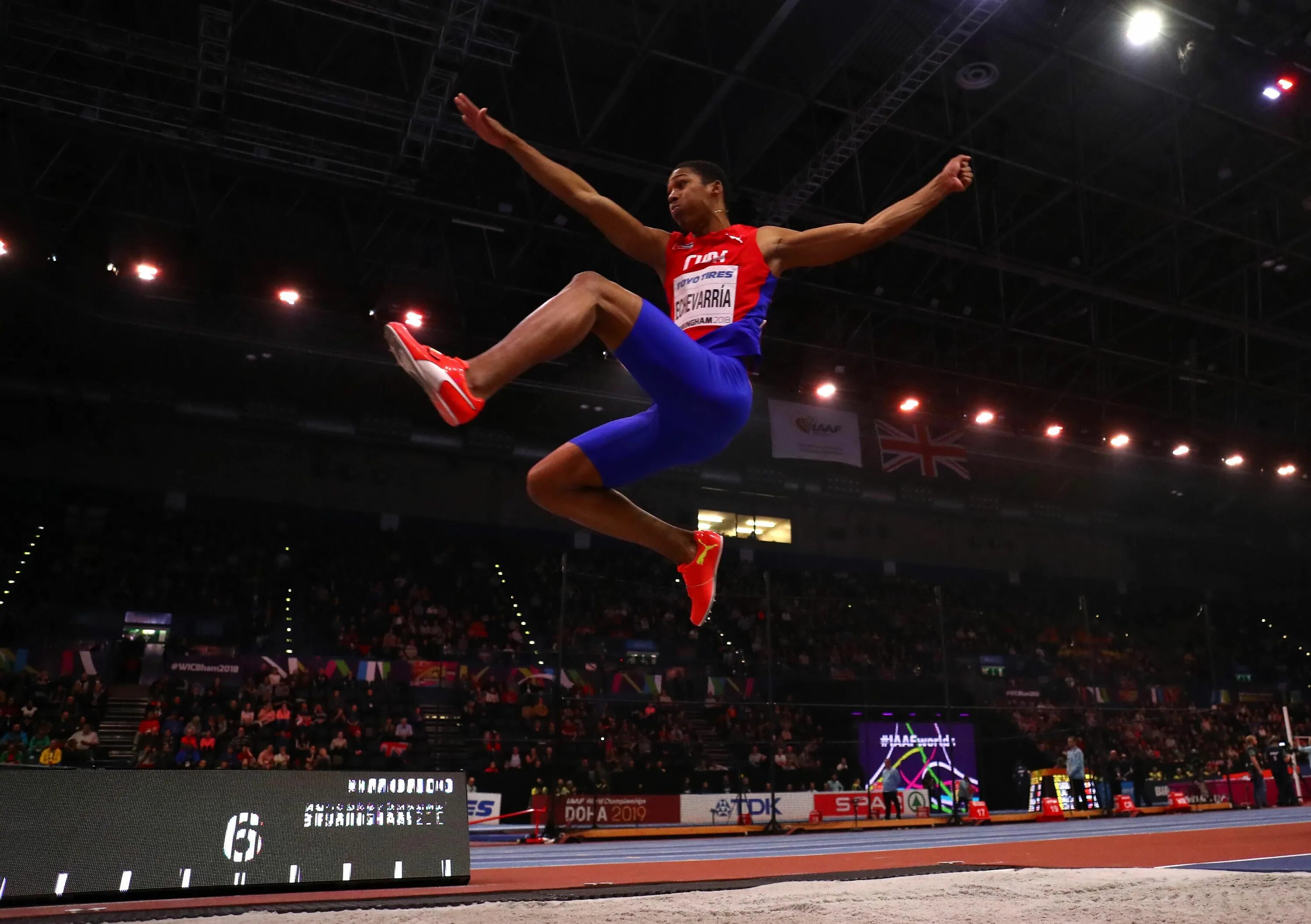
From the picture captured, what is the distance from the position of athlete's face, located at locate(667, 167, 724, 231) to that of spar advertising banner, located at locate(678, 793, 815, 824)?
1124 centimetres

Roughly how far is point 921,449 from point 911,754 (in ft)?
18.2

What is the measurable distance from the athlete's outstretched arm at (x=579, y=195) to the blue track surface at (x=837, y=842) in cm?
587

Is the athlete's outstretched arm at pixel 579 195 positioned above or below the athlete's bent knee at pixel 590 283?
above

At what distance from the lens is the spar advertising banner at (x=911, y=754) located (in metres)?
15.4

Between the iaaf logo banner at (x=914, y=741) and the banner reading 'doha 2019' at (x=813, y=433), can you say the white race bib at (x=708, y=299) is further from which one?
the iaaf logo banner at (x=914, y=741)

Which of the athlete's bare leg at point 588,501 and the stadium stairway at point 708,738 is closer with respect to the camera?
the athlete's bare leg at point 588,501

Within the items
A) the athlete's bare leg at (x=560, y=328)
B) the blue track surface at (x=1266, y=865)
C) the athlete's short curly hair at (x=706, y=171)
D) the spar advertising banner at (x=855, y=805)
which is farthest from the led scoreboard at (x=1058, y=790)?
the athlete's bare leg at (x=560, y=328)

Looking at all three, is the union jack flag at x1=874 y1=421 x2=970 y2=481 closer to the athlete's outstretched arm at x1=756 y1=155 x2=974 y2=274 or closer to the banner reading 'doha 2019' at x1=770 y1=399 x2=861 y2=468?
the banner reading 'doha 2019' at x1=770 y1=399 x2=861 y2=468

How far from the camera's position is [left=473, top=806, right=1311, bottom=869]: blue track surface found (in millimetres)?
8742

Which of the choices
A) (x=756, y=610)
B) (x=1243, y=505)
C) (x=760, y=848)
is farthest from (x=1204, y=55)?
(x=1243, y=505)

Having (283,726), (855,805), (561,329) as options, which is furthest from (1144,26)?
(283,726)

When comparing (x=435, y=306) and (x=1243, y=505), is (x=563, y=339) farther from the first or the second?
(x=1243, y=505)

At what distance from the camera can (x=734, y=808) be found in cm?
1364

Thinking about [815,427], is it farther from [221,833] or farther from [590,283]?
[590,283]
